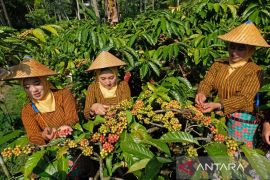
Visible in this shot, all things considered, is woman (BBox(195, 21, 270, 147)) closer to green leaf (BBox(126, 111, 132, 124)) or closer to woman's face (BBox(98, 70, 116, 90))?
green leaf (BBox(126, 111, 132, 124))

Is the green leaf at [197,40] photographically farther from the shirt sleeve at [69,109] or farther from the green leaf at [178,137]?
the green leaf at [178,137]

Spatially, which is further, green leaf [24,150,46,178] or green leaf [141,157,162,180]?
green leaf [24,150,46,178]

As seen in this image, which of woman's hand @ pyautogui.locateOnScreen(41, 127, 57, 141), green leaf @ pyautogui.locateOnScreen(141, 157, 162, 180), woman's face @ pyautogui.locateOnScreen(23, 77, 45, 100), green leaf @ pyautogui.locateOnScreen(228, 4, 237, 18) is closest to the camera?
green leaf @ pyautogui.locateOnScreen(141, 157, 162, 180)

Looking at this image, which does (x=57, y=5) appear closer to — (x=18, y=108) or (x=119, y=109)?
(x=18, y=108)

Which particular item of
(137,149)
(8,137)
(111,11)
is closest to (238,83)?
(137,149)

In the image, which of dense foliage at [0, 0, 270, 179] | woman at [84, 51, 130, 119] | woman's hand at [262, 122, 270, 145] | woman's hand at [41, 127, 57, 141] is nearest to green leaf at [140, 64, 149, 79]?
dense foliage at [0, 0, 270, 179]

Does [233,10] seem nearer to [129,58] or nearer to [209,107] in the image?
[129,58]

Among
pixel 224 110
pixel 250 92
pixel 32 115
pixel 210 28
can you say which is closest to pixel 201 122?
pixel 224 110

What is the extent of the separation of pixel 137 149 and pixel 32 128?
1.07 m

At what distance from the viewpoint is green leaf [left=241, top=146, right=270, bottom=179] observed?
123 centimetres

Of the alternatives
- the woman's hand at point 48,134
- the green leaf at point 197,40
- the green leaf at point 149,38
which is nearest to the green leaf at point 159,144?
the woman's hand at point 48,134

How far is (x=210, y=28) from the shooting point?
120 inches

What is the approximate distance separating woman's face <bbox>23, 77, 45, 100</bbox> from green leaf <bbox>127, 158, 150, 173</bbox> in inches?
47.7

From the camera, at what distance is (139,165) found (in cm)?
122
